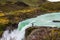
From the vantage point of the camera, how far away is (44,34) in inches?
876

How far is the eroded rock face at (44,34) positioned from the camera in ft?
71.4

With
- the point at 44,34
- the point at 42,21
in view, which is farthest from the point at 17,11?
Result: the point at 44,34

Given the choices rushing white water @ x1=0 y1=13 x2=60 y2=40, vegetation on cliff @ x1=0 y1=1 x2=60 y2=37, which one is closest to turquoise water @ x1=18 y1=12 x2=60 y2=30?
rushing white water @ x1=0 y1=13 x2=60 y2=40

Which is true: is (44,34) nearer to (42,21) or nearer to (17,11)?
(42,21)

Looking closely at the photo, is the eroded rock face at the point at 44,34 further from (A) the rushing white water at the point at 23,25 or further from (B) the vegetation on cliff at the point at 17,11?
(B) the vegetation on cliff at the point at 17,11

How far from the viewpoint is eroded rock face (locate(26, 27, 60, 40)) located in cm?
2177

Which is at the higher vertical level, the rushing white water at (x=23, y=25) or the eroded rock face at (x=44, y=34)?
the eroded rock face at (x=44, y=34)

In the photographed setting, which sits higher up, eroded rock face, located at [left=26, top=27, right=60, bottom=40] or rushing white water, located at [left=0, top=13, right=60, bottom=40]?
eroded rock face, located at [left=26, top=27, right=60, bottom=40]

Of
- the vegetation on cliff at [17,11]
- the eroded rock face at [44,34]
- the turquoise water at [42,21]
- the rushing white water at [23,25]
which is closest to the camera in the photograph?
the eroded rock face at [44,34]

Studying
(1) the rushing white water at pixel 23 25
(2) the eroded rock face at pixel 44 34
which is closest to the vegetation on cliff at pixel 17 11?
(1) the rushing white water at pixel 23 25

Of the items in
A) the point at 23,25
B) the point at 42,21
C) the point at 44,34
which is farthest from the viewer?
the point at 42,21

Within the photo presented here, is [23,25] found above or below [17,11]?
above

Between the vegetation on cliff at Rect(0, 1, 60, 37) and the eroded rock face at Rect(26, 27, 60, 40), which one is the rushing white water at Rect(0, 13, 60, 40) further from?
the eroded rock face at Rect(26, 27, 60, 40)

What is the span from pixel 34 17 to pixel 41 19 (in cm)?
199
